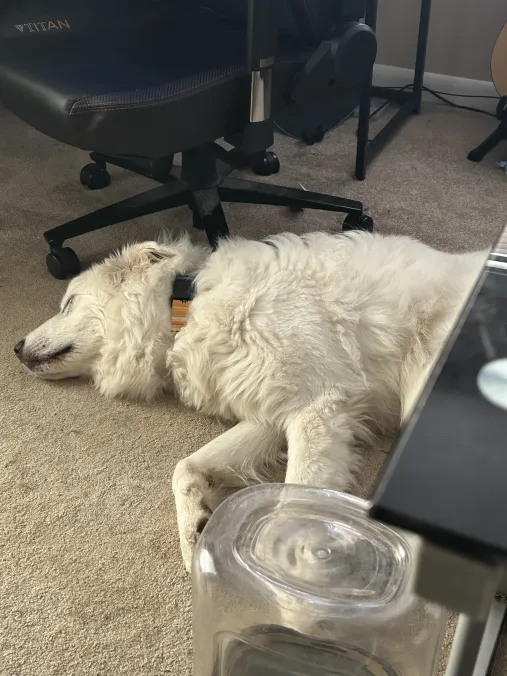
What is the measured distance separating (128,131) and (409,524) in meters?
1.22

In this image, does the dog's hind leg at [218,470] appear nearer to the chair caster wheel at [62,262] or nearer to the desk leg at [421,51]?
the chair caster wheel at [62,262]

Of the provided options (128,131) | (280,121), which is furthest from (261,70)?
(280,121)

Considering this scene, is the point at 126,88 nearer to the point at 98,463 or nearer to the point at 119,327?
the point at 119,327

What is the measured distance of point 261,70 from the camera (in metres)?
1.52

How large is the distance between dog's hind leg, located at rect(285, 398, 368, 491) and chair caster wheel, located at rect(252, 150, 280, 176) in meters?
1.54

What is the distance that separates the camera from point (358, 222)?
222 cm

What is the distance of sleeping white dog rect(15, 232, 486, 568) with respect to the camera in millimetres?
1336

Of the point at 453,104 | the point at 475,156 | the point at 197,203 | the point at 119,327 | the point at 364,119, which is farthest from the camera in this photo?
the point at 453,104

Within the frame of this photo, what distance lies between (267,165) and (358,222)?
622 millimetres

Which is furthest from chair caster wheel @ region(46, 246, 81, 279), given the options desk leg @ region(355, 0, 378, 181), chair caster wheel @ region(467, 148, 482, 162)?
chair caster wheel @ region(467, 148, 482, 162)

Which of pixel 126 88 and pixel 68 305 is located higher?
pixel 126 88

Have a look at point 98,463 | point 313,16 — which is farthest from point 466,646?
point 313,16

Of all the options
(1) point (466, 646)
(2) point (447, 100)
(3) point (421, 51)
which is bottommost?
(2) point (447, 100)

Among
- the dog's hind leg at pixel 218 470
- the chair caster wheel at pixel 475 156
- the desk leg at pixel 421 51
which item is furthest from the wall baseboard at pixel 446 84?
the dog's hind leg at pixel 218 470
